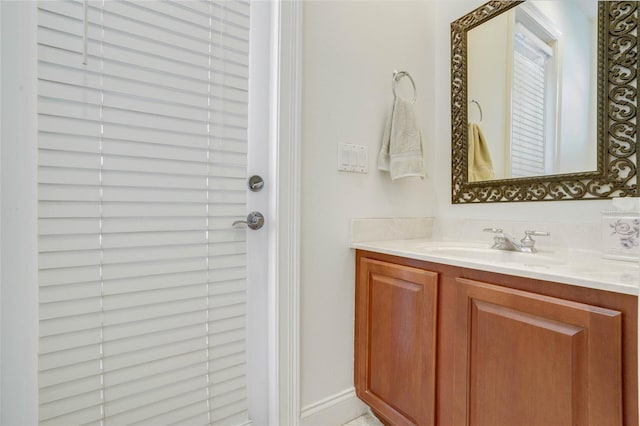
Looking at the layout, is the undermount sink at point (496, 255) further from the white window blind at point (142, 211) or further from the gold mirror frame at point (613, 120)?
the white window blind at point (142, 211)

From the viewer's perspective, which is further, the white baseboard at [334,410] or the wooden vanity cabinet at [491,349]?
the white baseboard at [334,410]

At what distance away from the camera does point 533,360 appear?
0.70 meters

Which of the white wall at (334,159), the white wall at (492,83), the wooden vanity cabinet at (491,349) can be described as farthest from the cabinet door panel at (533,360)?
the white wall at (492,83)

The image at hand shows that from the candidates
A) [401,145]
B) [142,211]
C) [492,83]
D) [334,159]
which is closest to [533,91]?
[492,83]

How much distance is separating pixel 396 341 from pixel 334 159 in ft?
2.52

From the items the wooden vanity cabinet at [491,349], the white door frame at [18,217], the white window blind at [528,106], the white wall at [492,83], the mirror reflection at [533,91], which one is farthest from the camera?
the white wall at [492,83]

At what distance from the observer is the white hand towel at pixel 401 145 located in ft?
4.29

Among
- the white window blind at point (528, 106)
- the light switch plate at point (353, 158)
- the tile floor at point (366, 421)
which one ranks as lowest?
the tile floor at point (366, 421)

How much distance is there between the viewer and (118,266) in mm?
882

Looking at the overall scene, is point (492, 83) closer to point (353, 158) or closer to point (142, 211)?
point (353, 158)

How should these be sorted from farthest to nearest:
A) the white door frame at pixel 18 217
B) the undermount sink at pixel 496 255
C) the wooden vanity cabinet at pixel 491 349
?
the undermount sink at pixel 496 255 < the white door frame at pixel 18 217 < the wooden vanity cabinet at pixel 491 349

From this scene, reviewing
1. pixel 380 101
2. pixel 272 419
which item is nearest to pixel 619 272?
pixel 380 101

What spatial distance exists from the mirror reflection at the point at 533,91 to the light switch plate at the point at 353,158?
532 millimetres

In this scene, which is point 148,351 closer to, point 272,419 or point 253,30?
point 272,419
